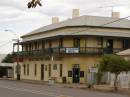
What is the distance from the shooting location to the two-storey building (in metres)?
62.4

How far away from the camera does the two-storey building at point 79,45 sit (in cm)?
6244

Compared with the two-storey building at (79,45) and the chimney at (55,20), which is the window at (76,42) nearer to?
the two-storey building at (79,45)

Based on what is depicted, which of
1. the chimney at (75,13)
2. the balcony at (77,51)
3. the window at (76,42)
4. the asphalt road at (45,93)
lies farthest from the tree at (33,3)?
the chimney at (75,13)

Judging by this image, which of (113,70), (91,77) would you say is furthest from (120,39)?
(113,70)

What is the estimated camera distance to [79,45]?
62969mm

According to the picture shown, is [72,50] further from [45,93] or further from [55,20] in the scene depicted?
[45,93]

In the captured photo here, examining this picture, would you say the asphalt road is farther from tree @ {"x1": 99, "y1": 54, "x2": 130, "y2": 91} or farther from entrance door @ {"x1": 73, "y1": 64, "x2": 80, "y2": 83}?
entrance door @ {"x1": 73, "y1": 64, "x2": 80, "y2": 83}

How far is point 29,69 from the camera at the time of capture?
7812cm

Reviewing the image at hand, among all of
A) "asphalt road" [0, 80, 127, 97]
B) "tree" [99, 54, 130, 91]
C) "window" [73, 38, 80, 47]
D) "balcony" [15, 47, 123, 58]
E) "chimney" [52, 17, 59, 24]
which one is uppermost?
"chimney" [52, 17, 59, 24]

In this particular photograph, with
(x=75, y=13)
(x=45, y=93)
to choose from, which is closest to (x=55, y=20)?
(x=75, y=13)

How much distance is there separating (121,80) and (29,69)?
32.2m

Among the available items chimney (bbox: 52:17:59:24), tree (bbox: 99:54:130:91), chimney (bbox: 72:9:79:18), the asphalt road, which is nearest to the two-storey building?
chimney (bbox: 72:9:79:18)

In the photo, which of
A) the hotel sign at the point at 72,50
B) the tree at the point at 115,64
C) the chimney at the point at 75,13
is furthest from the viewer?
the chimney at the point at 75,13

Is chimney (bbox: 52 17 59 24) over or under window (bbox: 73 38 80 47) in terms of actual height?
over
